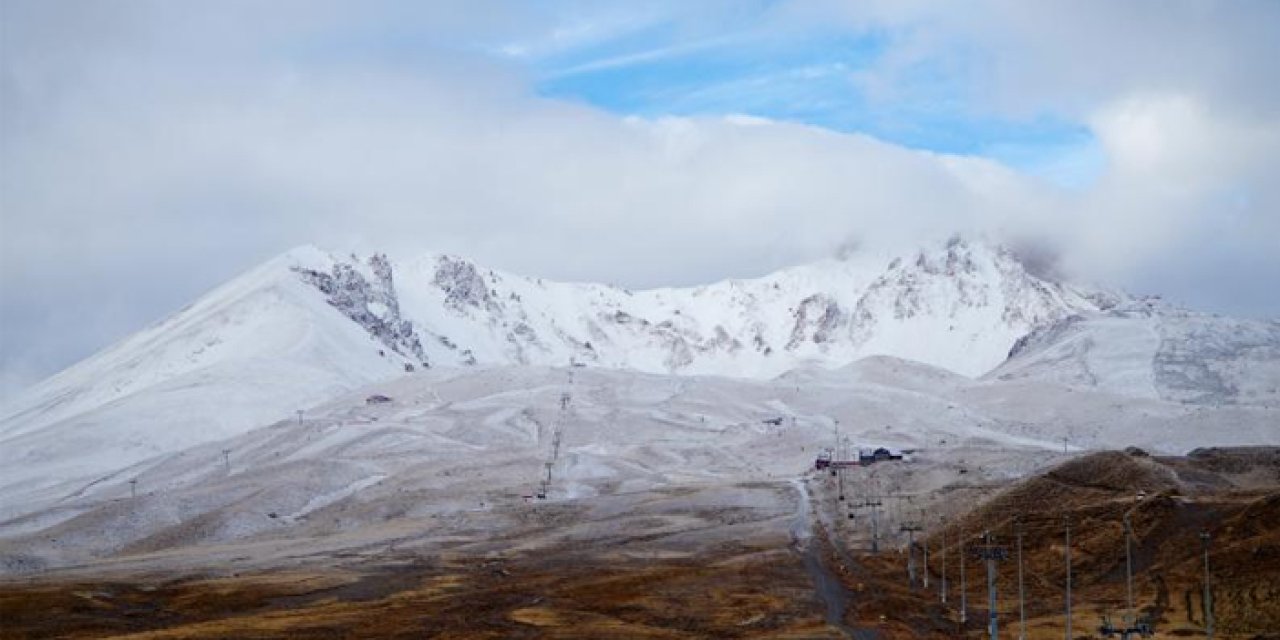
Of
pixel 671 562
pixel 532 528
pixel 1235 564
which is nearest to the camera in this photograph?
pixel 1235 564

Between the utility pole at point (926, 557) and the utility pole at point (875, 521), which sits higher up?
the utility pole at point (875, 521)

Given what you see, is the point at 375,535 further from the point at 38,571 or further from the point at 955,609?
the point at 955,609

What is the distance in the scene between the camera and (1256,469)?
171000 millimetres

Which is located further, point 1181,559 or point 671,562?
point 671,562

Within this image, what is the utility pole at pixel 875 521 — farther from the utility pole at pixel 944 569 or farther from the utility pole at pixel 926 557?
the utility pole at pixel 944 569

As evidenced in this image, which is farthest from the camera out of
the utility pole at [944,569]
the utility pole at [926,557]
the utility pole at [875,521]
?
the utility pole at [875,521]

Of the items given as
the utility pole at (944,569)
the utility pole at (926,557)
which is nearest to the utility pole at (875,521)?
the utility pole at (926,557)

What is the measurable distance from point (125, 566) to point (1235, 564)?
118m

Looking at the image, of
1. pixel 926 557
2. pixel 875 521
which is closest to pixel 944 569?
pixel 926 557

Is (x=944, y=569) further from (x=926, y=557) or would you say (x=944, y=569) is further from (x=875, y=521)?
(x=875, y=521)

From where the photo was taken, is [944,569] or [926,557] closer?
[944,569]

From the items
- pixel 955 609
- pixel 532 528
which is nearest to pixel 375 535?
pixel 532 528

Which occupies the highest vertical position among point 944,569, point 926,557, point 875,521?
point 875,521

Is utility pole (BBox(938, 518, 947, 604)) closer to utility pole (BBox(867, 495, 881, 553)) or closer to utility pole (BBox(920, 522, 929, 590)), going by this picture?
utility pole (BBox(920, 522, 929, 590))
